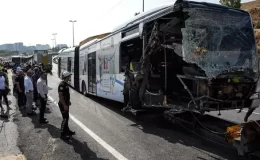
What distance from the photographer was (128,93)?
1030 centimetres

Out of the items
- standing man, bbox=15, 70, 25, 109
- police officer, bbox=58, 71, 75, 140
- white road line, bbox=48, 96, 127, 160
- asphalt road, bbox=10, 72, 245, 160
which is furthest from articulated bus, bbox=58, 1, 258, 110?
standing man, bbox=15, 70, 25, 109

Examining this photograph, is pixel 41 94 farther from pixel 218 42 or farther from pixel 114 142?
pixel 218 42

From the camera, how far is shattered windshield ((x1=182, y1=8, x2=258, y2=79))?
7121 millimetres

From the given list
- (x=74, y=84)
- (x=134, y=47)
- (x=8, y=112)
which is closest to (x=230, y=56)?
(x=134, y=47)

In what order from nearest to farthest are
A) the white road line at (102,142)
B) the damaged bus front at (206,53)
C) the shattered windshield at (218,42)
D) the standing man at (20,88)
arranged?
the white road line at (102,142) → the damaged bus front at (206,53) → the shattered windshield at (218,42) → the standing man at (20,88)

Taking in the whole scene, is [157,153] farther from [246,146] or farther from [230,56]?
[230,56]

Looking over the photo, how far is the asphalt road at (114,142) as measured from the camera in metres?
6.20

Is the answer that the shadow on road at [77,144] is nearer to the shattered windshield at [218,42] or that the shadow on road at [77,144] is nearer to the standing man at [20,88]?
the shattered windshield at [218,42]

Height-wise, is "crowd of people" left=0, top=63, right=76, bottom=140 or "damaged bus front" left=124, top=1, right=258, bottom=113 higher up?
"damaged bus front" left=124, top=1, right=258, bottom=113

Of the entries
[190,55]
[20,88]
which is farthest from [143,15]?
[20,88]

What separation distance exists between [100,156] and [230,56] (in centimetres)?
382

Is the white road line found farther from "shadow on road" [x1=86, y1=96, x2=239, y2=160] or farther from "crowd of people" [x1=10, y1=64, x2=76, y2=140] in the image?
"shadow on road" [x1=86, y1=96, x2=239, y2=160]

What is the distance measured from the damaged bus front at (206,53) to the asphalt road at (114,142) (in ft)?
2.63

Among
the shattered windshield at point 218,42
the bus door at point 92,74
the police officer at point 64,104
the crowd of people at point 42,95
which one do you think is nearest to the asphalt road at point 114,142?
the police officer at point 64,104
